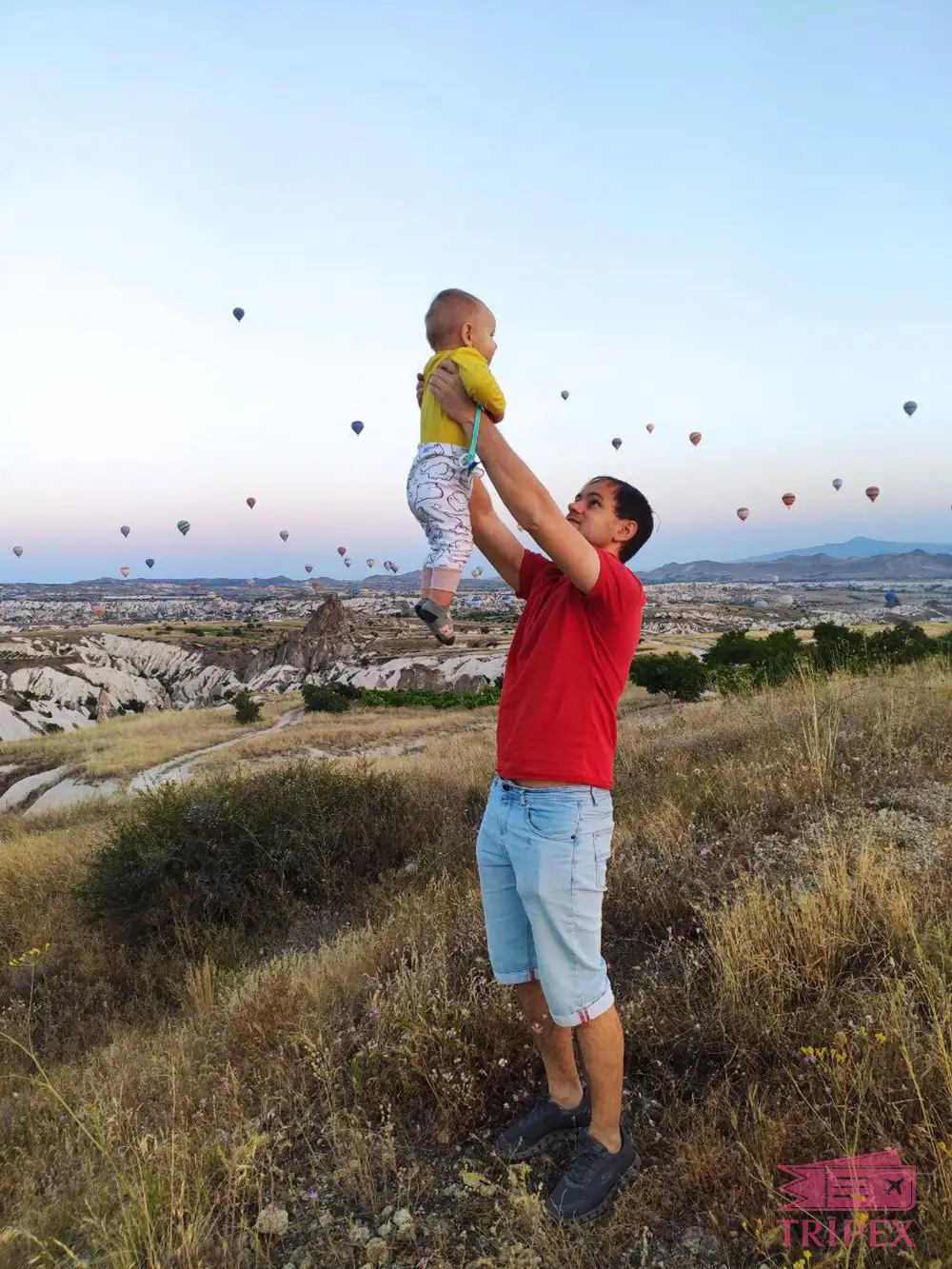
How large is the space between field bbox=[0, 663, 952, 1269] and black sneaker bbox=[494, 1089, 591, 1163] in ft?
0.21

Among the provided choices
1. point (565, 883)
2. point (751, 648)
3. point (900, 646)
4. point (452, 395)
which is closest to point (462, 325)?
point (452, 395)

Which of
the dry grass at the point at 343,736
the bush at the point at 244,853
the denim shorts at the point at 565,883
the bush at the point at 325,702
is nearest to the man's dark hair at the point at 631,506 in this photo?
the denim shorts at the point at 565,883

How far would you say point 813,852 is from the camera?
14.4ft

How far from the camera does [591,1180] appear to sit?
2361 millimetres

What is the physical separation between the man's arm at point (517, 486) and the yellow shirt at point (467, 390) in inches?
1.5

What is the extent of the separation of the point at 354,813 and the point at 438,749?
7964 millimetres

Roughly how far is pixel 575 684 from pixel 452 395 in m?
1.07

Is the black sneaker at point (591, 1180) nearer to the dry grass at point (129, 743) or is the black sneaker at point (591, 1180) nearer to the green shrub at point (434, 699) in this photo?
the dry grass at point (129, 743)

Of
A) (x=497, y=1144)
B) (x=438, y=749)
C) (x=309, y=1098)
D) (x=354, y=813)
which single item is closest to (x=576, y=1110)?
(x=497, y=1144)

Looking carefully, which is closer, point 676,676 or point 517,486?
point 517,486

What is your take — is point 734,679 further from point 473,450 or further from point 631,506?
point 473,450

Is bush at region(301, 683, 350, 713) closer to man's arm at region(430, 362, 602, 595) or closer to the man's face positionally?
the man's face

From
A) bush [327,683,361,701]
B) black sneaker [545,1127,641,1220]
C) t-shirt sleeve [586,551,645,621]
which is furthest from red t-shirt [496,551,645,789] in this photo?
bush [327,683,361,701]

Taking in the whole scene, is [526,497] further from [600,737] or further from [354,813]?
[354,813]
